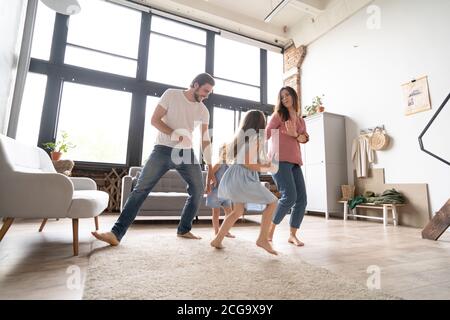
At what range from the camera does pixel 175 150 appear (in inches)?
70.7

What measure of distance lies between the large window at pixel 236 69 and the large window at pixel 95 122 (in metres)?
2.09

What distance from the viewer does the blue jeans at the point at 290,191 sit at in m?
1.81

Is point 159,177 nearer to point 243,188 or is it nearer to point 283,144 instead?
point 243,188

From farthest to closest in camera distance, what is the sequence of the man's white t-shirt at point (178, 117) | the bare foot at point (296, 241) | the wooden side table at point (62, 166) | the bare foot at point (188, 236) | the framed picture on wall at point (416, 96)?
the framed picture on wall at point (416, 96) → the wooden side table at point (62, 166) → the bare foot at point (188, 236) → the bare foot at point (296, 241) → the man's white t-shirt at point (178, 117)

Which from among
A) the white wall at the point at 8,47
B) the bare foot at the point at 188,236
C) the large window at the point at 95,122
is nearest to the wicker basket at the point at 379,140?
the bare foot at the point at 188,236

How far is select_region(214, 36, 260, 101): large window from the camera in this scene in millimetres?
5668

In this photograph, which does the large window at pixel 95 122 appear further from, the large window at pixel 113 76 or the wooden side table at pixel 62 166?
the wooden side table at pixel 62 166

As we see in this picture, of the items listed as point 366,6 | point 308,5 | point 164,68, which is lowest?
point 164,68

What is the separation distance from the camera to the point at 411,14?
11.9 ft

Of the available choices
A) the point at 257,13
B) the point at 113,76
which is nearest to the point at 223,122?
the point at 113,76

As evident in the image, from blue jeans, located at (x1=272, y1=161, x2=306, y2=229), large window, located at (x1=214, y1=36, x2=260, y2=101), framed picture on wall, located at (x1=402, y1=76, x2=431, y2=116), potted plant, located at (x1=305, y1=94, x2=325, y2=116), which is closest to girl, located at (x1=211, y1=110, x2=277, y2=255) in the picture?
blue jeans, located at (x1=272, y1=161, x2=306, y2=229)
